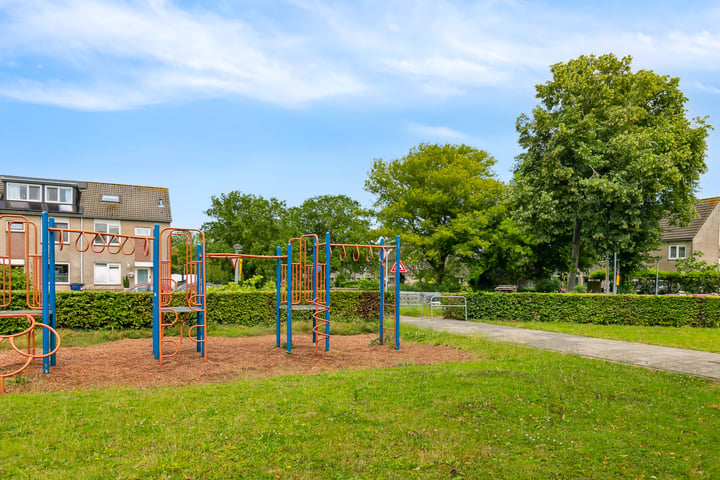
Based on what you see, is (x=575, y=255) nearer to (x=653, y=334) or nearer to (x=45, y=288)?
(x=653, y=334)

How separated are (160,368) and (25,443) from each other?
12.9ft

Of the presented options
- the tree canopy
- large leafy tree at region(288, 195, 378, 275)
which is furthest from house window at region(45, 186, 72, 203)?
large leafy tree at region(288, 195, 378, 275)

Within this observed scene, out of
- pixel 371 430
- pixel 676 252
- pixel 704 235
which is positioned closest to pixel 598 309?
pixel 371 430

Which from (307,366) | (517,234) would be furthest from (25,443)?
(517,234)

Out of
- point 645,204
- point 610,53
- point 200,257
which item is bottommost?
point 200,257

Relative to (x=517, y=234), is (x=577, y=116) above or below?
above

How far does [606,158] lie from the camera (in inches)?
990

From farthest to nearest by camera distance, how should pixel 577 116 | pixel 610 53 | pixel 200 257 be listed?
pixel 610 53 < pixel 577 116 < pixel 200 257

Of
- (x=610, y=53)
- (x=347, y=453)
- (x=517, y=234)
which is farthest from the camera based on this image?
(x=517, y=234)

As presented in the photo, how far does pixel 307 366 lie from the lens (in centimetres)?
871

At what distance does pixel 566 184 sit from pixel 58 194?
116 ft

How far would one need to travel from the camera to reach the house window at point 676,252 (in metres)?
44.4

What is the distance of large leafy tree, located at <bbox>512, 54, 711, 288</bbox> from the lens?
942 inches

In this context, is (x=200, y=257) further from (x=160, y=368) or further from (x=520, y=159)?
(x=520, y=159)
